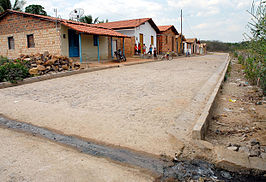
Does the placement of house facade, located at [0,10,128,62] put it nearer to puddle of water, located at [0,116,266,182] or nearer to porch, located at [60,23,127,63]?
porch, located at [60,23,127,63]

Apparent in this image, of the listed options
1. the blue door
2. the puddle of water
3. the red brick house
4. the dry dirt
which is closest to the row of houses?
the blue door

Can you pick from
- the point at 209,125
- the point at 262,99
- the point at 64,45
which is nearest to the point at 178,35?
the point at 64,45

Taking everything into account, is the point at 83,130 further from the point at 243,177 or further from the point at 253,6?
the point at 253,6

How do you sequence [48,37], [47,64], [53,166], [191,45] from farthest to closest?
[191,45], [48,37], [47,64], [53,166]

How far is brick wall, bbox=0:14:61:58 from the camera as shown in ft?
50.9

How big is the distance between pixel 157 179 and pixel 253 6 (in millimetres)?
3958

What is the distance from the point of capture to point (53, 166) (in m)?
2.56

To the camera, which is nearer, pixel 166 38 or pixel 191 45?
pixel 166 38

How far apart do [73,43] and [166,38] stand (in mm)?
19286

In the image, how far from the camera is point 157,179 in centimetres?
236

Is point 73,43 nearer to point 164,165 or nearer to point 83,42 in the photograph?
point 83,42

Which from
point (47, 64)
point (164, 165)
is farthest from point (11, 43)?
point (164, 165)

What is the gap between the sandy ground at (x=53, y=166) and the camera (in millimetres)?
2342

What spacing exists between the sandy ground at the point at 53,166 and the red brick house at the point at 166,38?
2906cm
